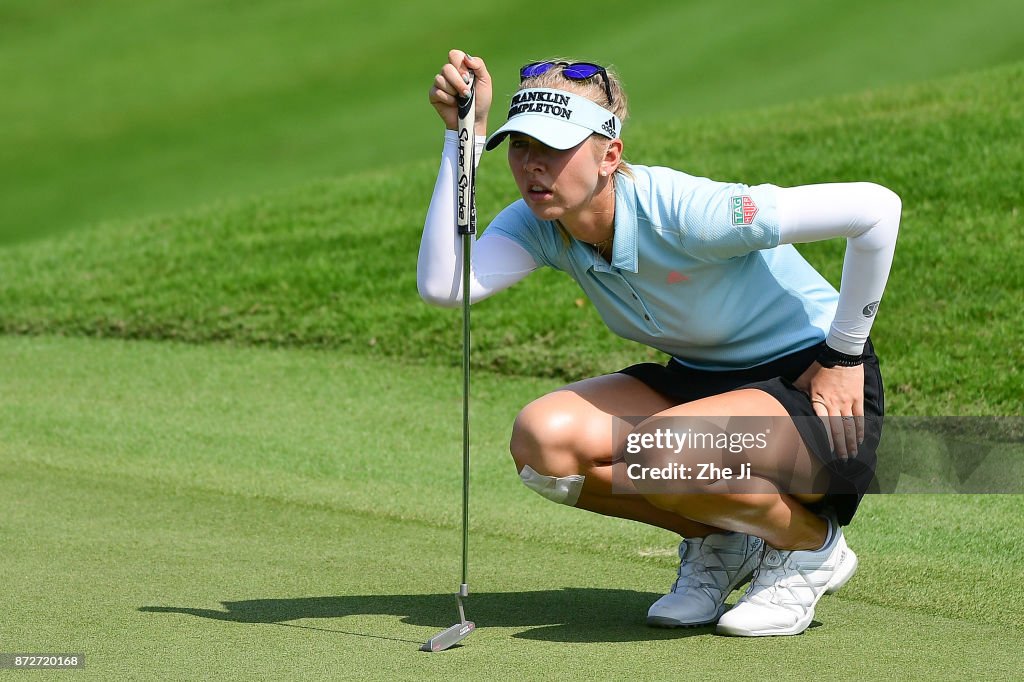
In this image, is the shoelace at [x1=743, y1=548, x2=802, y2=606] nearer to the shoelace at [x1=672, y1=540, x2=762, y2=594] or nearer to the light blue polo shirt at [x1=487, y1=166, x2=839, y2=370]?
the shoelace at [x1=672, y1=540, x2=762, y2=594]

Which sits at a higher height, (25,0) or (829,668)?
(25,0)

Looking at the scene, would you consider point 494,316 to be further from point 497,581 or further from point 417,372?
point 497,581

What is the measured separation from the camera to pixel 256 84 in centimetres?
1240

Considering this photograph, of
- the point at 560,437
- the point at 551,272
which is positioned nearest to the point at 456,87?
the point at 560,437

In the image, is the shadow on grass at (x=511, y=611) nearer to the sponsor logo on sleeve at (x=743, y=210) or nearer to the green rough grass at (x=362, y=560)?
the green rough grass at (x=362, y=560)

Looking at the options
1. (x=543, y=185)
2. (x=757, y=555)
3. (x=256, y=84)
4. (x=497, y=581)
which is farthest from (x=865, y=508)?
(x=256, y=84)

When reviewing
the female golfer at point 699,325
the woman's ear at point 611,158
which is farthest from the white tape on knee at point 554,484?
the woman's ear at point 611,158

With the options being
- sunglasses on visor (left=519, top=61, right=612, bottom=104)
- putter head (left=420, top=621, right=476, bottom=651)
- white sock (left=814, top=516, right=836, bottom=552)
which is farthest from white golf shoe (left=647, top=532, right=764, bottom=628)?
sunglasses on visor (left=519, top=61, right=612, bottom=104)

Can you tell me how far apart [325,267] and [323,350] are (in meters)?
0.92

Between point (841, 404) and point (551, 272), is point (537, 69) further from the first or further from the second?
point (551, 272)

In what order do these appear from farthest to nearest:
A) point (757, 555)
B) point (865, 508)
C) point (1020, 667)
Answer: point (865, 508) → point (757, 555) → point (1020, 667)

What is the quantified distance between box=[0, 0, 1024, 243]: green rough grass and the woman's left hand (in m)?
7.30

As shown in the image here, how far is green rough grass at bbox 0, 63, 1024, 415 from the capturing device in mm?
5793

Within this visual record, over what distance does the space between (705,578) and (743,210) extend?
857 mm
